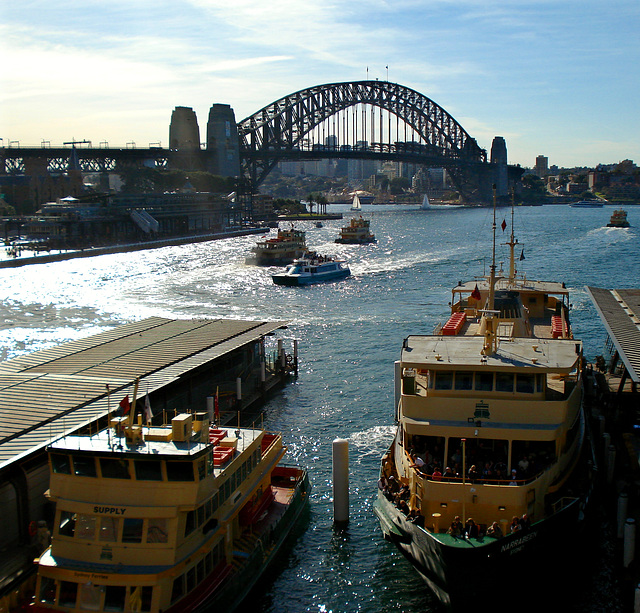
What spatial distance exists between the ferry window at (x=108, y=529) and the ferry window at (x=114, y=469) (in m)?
0.87

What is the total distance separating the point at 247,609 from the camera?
18750 mm

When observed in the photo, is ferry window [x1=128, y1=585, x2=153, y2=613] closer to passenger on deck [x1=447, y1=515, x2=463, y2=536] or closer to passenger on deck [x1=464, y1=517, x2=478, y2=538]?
passenger on deck [x1=447, y1=515, x2=463, y2=536]

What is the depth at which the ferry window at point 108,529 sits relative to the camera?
1554 centimetres

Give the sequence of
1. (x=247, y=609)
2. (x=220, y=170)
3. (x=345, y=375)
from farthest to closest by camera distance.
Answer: (x=220, y=170), (x=345, y=375), (x=247, y=609)

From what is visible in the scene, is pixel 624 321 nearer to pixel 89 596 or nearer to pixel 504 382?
pixel 504 382

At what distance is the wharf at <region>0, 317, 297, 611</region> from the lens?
58.8 feet

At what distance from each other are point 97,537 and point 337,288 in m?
60.0

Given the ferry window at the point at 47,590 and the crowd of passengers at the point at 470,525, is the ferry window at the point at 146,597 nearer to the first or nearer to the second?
the ferry window at the point at 47,590

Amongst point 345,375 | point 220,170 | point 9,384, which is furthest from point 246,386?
point 220,170

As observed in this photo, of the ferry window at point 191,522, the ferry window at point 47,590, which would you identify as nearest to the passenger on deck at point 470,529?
the ferry window at point 191,522

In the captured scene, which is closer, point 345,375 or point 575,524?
point 575,524

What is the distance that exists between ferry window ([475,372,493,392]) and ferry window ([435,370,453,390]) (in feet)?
2.23

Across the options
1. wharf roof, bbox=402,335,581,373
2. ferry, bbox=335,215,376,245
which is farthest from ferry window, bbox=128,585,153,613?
ferry, bbox=335,215,376,245

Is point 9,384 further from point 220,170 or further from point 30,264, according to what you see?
point 220,170
